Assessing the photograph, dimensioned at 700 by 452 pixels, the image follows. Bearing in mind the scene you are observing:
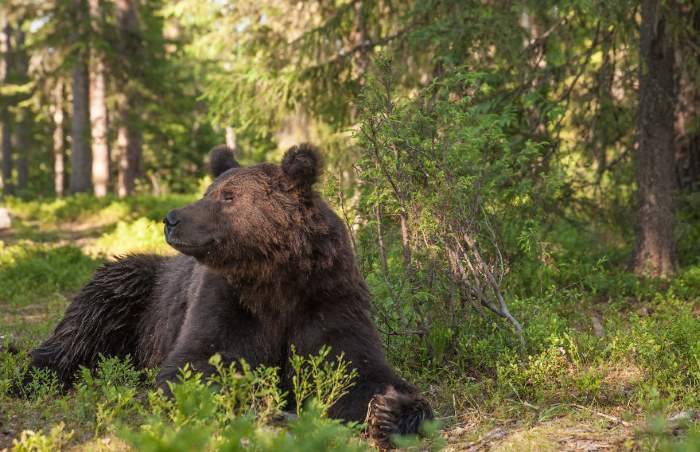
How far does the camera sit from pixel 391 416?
434cm

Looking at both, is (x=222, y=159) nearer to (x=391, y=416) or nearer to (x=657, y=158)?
(x=391, y=416)

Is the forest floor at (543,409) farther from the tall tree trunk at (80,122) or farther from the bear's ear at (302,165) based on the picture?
the tall tree trunk at (80,122)

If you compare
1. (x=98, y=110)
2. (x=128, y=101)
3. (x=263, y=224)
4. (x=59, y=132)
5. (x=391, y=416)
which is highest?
(x=59, y=132)

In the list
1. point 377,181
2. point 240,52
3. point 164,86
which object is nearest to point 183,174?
point 164,86

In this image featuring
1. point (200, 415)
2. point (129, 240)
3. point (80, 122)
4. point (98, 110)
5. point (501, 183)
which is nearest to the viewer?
point (200, 415)

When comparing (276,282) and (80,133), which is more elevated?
(80,133)

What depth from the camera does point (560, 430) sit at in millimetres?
4422

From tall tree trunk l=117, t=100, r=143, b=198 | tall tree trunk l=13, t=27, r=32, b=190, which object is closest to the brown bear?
tall tree trunk l=117, t=100, r=143, b=198

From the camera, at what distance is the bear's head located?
4883mm

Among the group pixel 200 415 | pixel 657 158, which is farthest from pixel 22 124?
pixel 200 415

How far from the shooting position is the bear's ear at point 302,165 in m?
5.06

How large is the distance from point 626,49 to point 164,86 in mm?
17048

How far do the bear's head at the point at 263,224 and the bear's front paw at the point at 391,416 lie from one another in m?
1.04

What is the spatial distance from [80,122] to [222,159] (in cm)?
1947
